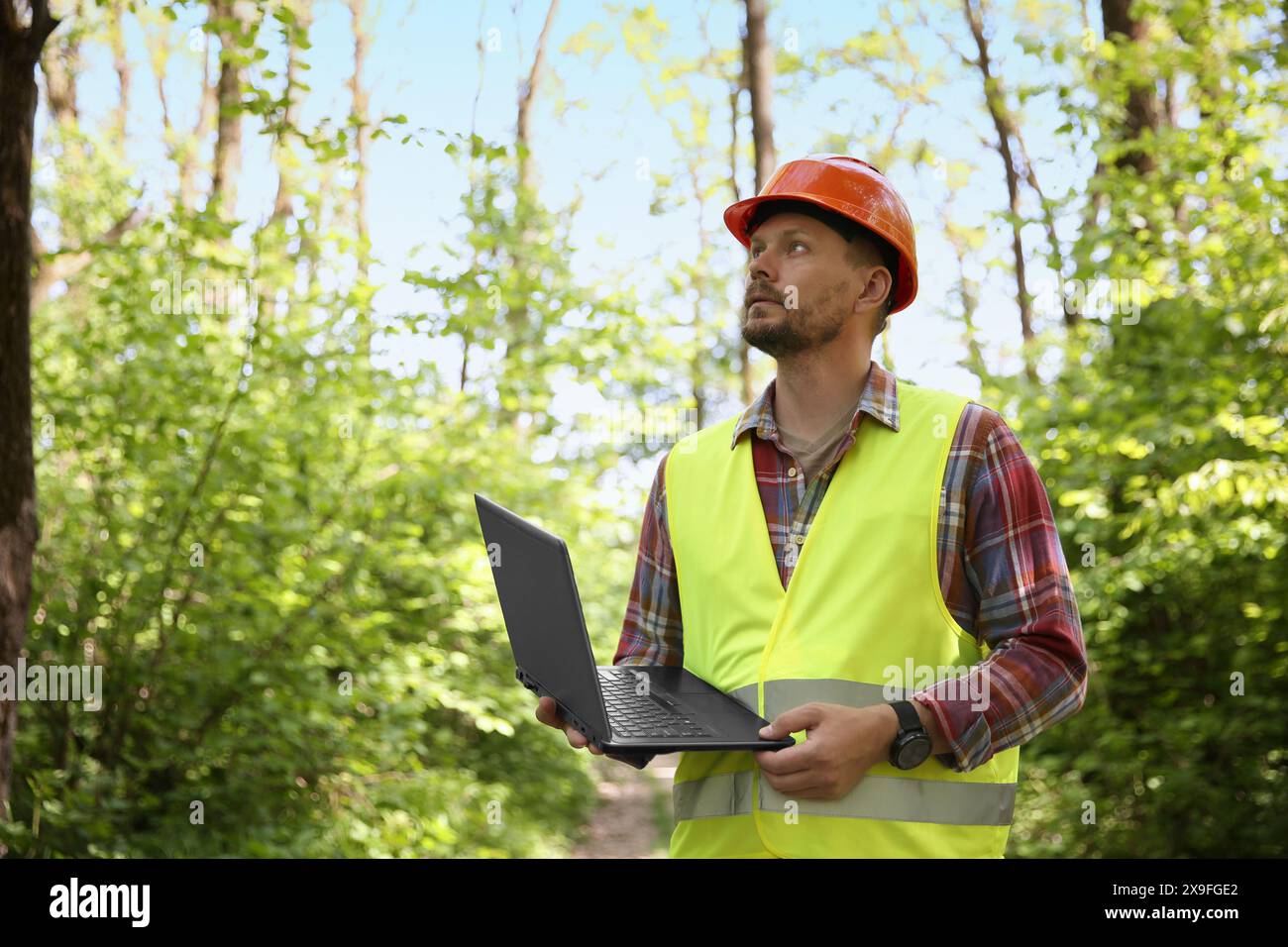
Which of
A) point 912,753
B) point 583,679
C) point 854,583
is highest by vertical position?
point 854,583

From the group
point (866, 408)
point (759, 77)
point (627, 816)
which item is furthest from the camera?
point (627, 816)

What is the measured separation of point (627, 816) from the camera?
1234 cm

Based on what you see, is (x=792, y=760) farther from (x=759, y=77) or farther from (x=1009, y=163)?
(x=1009, y=163)

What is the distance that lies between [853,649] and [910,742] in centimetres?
19

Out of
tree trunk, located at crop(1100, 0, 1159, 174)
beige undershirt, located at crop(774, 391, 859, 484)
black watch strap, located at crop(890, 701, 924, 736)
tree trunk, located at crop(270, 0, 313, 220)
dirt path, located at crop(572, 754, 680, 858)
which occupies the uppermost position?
tree trunk, located at crop(1100, 0, 1159, 174)

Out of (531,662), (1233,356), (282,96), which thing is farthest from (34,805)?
(1233,356)

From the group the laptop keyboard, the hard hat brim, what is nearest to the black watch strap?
the laptop keyboard

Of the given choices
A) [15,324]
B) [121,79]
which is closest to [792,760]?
[15,324]

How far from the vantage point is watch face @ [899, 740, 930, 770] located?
1850mm

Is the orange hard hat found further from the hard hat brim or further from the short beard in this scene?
the short beard

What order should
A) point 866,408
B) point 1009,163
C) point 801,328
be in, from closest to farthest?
point 866,408
point 801,328
point 1009,163

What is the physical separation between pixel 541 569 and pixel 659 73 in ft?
52.6

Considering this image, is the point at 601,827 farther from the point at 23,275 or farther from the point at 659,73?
Result: the point at 659,73

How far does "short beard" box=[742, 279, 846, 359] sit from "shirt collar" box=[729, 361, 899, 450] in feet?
0.38
